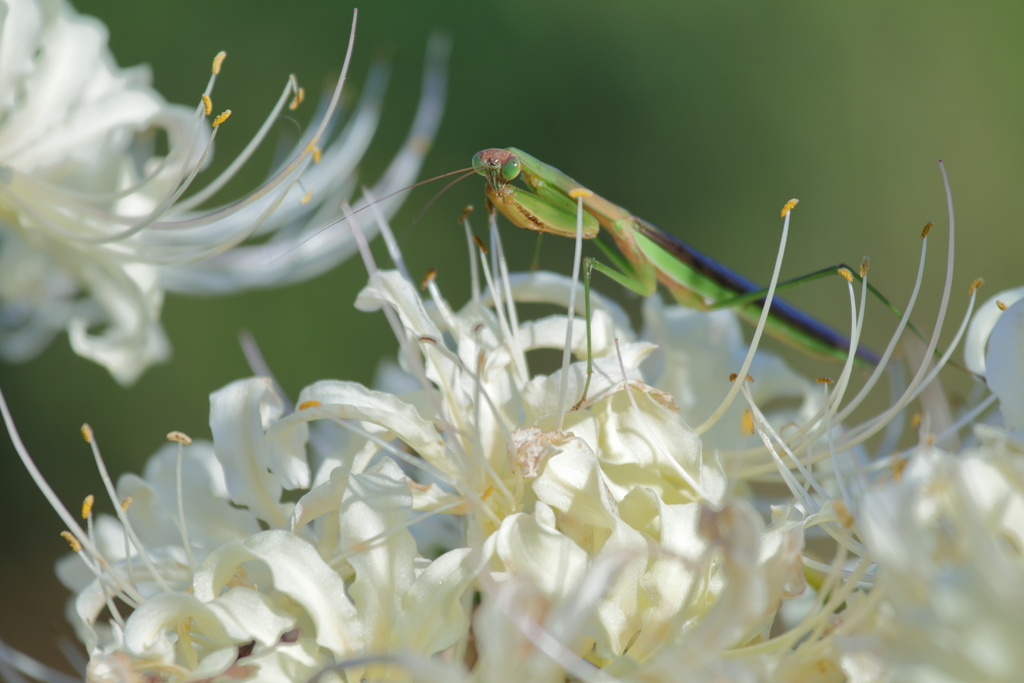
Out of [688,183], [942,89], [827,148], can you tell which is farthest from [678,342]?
[942,89]

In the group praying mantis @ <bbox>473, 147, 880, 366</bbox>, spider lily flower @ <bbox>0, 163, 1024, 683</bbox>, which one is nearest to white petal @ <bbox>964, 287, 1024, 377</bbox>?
spider lily flower @ <bbox>0, 163, 1024, 683</bbox>

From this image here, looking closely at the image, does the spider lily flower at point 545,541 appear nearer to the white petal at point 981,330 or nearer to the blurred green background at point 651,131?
the white petal at point 981,330

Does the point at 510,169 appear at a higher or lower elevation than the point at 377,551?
higher

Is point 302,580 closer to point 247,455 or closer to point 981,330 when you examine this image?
point 247,455

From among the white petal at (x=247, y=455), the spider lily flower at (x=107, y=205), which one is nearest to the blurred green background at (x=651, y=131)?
the spider lily flower at (x=107, y=205)

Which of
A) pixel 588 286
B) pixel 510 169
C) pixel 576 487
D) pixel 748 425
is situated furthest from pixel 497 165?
pixel 576 487

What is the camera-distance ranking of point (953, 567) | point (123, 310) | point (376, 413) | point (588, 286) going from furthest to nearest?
point (123, 310)
point (588, 286)
point (376, 413)
point (953, 567)
